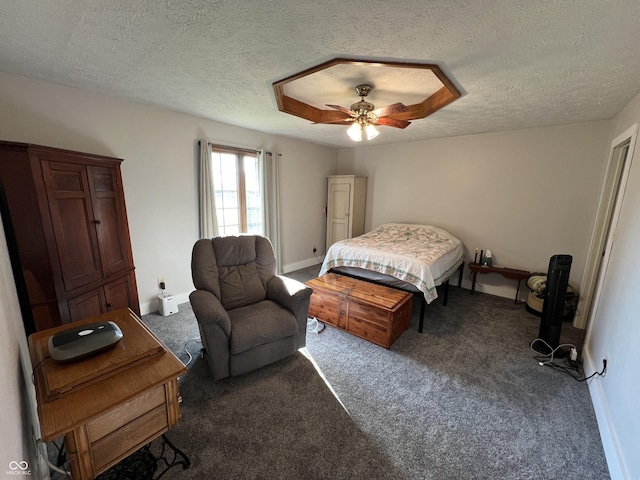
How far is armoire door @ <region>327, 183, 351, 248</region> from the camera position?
16.5ft

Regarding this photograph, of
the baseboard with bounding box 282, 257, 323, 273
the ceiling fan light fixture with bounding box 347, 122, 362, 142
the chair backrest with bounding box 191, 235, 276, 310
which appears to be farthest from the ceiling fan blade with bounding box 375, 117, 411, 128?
the baseboard with bounding box 282, 257, 323, 273

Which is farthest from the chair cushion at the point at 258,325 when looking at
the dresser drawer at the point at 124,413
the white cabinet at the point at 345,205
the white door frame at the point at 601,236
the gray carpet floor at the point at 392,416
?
the white cabinet at the point at 345,205

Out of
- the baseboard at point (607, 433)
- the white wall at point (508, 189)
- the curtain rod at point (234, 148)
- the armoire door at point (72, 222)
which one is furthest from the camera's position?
the curtain rod at point (234, 148)

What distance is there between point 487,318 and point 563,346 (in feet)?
2.52

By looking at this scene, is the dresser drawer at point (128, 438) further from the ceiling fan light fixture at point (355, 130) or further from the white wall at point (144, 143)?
the ceiling fan light fixture at point (355, 130)

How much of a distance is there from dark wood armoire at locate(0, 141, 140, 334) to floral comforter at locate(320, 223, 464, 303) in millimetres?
2300

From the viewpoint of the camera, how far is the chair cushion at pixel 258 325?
77.8 inches

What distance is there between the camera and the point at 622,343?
170cm

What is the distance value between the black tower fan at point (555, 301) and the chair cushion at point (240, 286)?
2624 millimetres

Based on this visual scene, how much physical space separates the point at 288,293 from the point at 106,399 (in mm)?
1424

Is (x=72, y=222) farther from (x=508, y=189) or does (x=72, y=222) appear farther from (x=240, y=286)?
(x=508, y=189)

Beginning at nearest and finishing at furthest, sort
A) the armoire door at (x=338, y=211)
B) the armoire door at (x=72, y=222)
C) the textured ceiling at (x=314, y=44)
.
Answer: the textured ceiling at (x=314, y=44) → the armoire door at (x=72, y=222) → the armoire door at (x=338, y=211)

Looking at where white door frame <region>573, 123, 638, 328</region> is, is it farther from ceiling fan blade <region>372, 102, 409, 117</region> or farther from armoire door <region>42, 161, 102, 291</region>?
armoire door <region>42, 161, 102, 291</region>

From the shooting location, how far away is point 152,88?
237 cm
